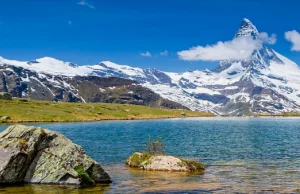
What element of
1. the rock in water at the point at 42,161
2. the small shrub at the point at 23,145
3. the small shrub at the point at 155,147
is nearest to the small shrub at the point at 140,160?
the small shrub at the point at 155,147

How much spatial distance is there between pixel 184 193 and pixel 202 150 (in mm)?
45126

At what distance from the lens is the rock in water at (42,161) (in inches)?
1721

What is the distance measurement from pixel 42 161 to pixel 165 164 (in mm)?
18818

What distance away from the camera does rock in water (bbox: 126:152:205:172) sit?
183 feet

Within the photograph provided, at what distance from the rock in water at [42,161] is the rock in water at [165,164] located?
36.8 ft

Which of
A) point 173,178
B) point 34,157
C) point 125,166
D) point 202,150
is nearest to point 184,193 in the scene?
point 173,178

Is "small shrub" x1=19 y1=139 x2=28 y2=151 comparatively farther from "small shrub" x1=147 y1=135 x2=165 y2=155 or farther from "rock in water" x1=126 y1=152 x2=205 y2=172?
"small shrub" x1=147 y1=135 x2=165 y2=155

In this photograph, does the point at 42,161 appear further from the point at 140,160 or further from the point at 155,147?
the point at 155,147

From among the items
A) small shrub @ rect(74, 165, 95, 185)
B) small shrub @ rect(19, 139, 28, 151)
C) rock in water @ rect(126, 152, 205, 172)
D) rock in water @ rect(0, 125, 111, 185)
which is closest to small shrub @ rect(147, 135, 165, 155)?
rock in water @ rect(126, 152, 205, 172)

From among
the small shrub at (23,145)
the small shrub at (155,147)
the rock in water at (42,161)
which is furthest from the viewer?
the small shrub at (155,147)

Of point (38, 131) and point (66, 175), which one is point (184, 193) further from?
point (38, 131)

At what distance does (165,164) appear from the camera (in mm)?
56594

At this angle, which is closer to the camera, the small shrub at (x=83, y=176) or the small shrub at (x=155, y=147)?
the small shrub at (x=83, y=176)

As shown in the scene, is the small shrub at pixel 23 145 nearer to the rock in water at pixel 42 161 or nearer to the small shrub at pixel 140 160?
the rock in water at pixel 42 161
